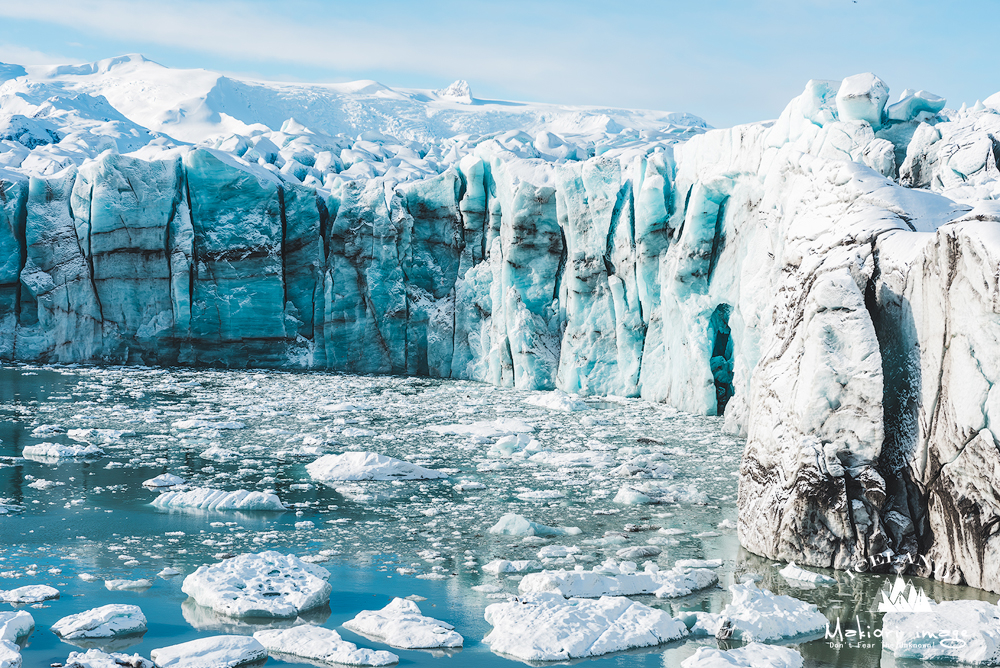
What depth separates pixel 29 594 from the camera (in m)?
4.65

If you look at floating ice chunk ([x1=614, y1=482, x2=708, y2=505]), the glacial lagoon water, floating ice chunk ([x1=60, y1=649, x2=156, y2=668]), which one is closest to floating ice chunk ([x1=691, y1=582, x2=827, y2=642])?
the glacial lagoon water

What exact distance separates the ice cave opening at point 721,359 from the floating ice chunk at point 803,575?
6762mm

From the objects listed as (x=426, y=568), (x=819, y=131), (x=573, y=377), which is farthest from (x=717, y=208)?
(x=426, y=568)

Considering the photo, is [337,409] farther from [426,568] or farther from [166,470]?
[426,568]

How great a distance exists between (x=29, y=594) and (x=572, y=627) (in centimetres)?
285

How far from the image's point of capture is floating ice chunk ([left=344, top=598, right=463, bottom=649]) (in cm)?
418

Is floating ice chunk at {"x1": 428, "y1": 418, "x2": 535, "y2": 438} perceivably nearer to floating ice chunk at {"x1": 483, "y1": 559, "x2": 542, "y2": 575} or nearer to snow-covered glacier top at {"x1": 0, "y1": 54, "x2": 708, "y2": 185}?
floating ice chunk at {"x1": 483, "y1": 559, "x2": 542, "y2": 575}

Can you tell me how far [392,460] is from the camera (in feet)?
26.4

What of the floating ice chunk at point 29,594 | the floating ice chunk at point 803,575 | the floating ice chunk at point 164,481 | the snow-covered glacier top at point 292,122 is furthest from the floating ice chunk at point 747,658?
the snow-covered glacier top at point 292,122

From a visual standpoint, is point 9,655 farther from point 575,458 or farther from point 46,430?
point 46,430

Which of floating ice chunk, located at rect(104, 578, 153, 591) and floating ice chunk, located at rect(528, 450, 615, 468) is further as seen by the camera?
floating ice chunk, located at rect(528, 450, 615, 468)

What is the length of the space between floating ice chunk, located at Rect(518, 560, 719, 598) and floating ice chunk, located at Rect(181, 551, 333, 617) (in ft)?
3.86

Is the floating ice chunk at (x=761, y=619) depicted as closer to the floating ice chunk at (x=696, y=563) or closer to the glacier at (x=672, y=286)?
the floating ice chunk at (x=696, y=563)

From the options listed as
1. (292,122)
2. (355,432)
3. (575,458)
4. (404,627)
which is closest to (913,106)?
(575,458)
